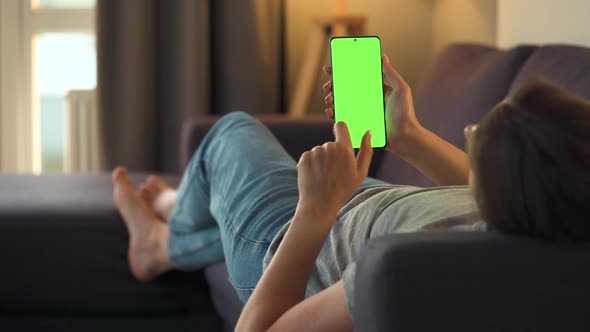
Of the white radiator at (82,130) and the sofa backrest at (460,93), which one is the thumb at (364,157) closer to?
the sofa backrest at (460,93)

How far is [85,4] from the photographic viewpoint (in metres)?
3.27

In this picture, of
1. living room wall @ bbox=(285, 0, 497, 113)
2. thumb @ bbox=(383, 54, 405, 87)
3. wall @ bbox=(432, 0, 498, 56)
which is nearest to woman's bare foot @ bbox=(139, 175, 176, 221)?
thumb @ bbox=(383, 54, 405, 87)

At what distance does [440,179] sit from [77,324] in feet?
3.10

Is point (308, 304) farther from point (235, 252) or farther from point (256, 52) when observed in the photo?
point (256, 52)

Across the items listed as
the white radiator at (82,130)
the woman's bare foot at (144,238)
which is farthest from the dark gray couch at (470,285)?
the white radiator at (82,130)

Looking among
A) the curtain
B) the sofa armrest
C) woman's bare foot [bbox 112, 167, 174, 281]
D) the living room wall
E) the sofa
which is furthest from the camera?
the living room wall

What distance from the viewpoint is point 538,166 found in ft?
2.62

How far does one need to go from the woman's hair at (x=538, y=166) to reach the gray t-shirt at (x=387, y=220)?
77 mm

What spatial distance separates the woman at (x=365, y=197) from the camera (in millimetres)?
804

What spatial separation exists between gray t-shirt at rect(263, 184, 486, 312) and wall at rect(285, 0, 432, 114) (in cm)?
216

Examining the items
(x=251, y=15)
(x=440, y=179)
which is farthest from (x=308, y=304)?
(x=251, y=15)

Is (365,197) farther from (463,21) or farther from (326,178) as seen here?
(463,21)

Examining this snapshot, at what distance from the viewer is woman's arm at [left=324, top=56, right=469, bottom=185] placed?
1.20 m

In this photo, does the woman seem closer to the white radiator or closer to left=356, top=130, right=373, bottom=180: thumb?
left=356, top=130, right=373, bottom=180: thumb
